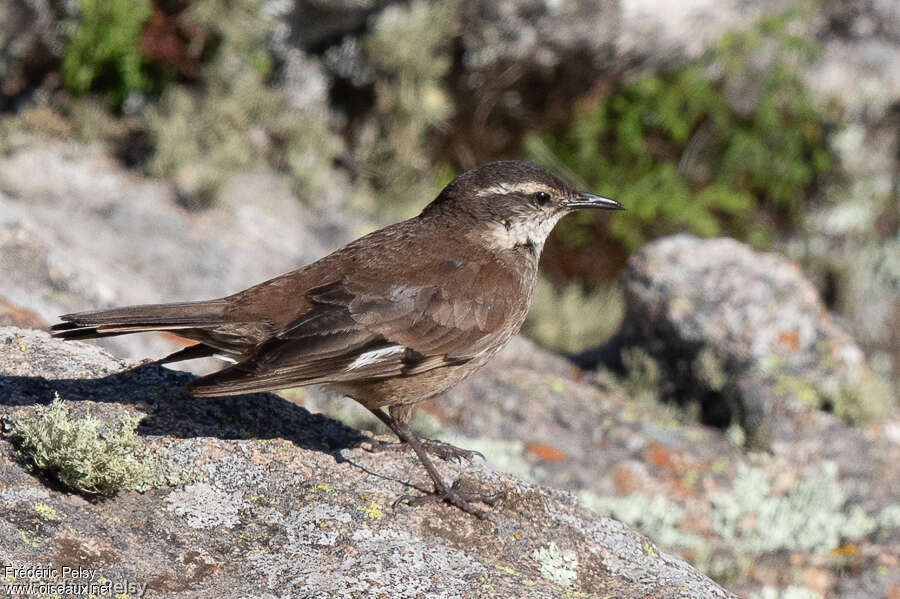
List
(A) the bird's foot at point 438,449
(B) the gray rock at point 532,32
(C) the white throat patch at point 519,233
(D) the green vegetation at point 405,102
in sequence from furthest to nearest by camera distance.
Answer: (B) the gray rock at point 532,32 → (D) the green vegetation at point 405,102 → (C) the white throat patch at point 519,233 → (A) the bird's foot at point 438,449

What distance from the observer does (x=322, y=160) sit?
406 inches

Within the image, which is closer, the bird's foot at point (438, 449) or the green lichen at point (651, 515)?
the bird's foot at point (438, 449)

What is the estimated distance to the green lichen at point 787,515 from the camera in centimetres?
687

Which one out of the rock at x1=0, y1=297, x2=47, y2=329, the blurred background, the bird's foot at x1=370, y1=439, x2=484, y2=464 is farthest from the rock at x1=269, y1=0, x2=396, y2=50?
the bird's foot at x1=370, y1=439, x2=484, y2=464

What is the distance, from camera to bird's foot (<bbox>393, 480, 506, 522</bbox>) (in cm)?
456

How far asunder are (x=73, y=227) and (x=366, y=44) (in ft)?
12.2

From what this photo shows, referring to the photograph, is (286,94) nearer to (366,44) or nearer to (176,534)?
(366,44)

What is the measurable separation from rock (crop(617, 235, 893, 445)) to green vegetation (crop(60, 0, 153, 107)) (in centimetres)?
505

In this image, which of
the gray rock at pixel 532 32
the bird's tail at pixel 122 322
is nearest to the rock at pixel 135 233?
the bird's tail at pixel 122 322

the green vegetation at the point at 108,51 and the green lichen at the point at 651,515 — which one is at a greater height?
the green vegetation at the point at 108,51

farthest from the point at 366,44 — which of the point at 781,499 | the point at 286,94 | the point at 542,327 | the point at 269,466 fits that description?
the point at 269,466

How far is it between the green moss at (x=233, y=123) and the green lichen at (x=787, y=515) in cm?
517

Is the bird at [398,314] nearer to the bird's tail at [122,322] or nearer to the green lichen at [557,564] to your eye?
the bird's tail at [122,322]

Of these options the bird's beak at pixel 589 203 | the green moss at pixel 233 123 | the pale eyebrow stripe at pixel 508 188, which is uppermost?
the green moss at pixel 233 123
